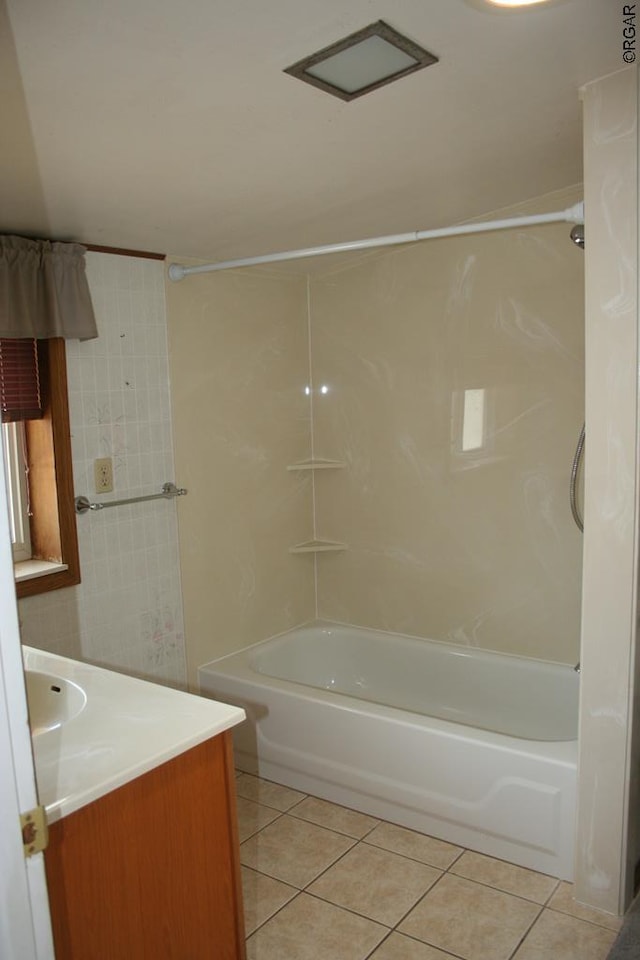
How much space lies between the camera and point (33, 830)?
1033 mm

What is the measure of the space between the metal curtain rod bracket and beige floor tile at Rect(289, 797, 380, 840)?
1316mm

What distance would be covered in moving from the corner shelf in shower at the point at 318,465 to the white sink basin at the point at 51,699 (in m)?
1.93

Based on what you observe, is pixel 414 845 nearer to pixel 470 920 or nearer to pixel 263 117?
pixel 470 920

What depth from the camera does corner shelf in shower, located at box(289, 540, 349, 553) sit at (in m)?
3.70

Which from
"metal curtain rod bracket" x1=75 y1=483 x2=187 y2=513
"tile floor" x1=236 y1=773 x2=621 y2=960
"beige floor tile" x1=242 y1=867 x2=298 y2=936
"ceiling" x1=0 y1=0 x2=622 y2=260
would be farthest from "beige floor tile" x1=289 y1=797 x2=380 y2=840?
"ceiling" x1=0 y1=0 x2=622 y2=260

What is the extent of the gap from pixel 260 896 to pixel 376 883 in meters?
0.37

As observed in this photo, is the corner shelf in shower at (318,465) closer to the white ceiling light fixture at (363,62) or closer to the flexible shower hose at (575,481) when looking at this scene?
the flexible shower hose at (575,481)

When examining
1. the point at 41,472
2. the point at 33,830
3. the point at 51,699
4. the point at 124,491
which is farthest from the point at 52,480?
the point at 33,830

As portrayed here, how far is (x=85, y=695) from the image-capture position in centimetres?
173

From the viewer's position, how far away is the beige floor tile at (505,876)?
2287mm

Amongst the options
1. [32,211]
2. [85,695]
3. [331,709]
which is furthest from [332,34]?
[331,709]

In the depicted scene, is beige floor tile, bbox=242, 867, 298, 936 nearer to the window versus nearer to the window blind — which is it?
the window

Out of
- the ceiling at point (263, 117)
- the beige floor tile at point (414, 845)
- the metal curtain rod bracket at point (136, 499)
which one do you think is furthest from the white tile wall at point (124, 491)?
the beige floor tile at point (414, 845)

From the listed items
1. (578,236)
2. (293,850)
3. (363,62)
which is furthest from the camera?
(293,850)
